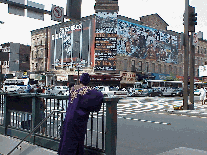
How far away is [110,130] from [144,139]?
3525mm

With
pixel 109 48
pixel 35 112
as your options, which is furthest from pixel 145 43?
pixel 35 112

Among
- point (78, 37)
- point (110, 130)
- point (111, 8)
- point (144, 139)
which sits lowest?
point (144, 139)

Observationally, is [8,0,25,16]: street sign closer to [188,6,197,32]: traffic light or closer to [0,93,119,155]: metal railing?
[0,93,119,155]: metal railing

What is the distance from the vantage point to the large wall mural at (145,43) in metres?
43.3

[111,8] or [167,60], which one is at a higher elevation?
[111,8]

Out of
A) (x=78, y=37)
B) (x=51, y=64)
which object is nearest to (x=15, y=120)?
(x=78, y=37)

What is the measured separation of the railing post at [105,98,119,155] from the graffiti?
3733 centimetres

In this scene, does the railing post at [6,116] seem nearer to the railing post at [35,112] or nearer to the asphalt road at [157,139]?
the railing post at [35,112]

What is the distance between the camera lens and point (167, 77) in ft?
171

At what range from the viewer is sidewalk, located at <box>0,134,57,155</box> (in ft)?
17.5

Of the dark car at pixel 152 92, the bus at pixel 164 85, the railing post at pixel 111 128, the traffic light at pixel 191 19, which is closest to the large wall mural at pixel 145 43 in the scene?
the bus at pixel 164 85

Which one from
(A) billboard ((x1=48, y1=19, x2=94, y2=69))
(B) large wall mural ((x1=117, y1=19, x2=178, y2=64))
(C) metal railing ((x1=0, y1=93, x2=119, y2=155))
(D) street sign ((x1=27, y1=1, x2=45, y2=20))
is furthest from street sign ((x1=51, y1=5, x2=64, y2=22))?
(B) large wall mural ((x1=117, y1=19, x2=178, y2=64))

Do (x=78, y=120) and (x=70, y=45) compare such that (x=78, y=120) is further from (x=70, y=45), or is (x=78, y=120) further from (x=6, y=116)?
(x=70, y=45)

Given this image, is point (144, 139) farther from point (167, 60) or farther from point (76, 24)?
point (167, 60)
